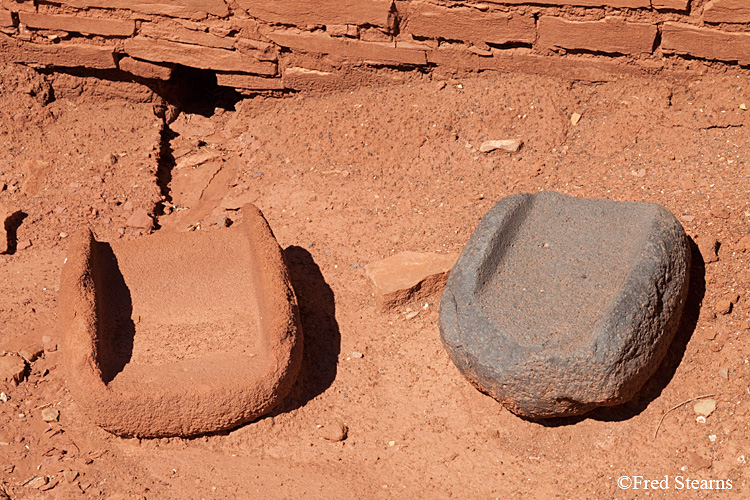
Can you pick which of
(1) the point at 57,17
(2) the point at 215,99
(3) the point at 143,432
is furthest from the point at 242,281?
(1) the point at 57,17

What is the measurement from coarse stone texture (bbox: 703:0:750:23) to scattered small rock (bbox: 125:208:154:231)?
3322mm

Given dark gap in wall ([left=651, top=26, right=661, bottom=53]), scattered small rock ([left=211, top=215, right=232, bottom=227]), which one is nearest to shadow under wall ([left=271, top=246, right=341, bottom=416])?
scattered small rock ([left=211, top=215, right=232, bottom=227])

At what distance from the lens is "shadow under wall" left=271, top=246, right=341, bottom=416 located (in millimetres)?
3814

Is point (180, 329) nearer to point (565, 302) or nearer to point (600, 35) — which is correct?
point (565, 302)

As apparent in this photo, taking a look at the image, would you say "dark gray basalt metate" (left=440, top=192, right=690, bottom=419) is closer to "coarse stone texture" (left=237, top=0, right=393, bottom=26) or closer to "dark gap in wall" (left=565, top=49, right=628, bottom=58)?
"dark gap in wall" (left=565, top=49, right=628, bottom=58)

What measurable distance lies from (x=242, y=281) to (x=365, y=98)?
165 centimetres

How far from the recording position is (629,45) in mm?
4566

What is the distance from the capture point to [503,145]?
4.67 metres

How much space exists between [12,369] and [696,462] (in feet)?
10.2

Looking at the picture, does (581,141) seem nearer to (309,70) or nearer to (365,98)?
(365,98)

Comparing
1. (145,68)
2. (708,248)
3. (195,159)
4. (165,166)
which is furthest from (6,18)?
(708,248)

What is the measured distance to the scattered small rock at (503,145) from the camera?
4.66 meters

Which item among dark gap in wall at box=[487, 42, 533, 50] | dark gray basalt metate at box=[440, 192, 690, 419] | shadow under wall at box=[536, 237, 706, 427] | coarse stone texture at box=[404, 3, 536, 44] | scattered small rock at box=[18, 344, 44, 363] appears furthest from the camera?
dark gap in wall at box=[487, 42, 533, 50]

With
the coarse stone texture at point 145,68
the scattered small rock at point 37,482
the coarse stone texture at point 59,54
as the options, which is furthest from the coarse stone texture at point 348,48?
the scattered small rock at point 37,482
